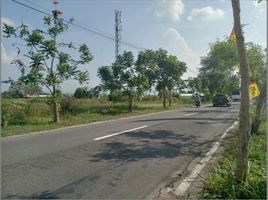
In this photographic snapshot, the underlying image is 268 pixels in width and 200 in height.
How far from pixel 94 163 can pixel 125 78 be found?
2098cm

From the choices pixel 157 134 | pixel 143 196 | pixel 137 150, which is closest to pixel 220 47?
pixel 157 134

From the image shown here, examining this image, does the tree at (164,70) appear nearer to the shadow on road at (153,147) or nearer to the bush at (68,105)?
the bush at (68,105)

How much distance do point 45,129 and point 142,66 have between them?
1695cm

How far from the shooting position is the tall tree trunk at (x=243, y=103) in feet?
17.9

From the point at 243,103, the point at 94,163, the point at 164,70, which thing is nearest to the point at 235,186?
the point at 243,103

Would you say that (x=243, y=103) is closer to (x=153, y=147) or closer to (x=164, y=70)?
(x=153, y=147)

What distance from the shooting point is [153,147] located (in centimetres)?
Answer: 1012

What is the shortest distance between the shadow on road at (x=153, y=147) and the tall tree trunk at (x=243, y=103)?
128 inches

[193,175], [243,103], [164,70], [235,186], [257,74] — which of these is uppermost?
[164,70]

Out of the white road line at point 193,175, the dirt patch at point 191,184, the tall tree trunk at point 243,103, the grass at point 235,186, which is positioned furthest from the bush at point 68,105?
the tall tree trunk at point 243,103

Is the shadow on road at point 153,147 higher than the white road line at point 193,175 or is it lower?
higher

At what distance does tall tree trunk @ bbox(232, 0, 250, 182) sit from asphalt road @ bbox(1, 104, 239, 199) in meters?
1.63

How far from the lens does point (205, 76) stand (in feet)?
217

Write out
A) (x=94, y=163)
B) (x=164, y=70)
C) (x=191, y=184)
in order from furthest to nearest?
(x=164, y=70), (x=94, y=163), (x=191, y=184)
